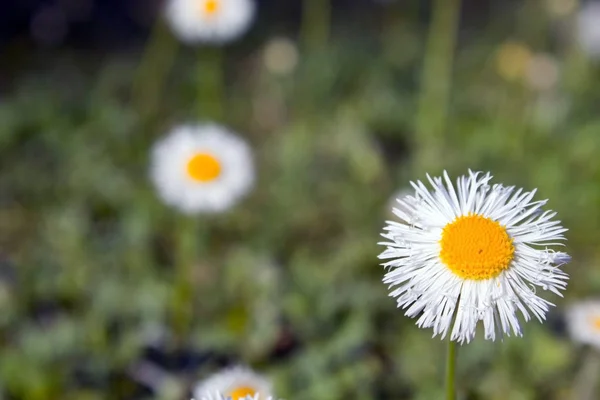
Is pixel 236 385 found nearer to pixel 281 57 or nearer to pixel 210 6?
pixel 210 6

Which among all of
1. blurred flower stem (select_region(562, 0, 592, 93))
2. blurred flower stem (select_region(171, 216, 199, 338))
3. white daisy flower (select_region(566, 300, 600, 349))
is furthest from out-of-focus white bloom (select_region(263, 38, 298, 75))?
white daisy flower (select_region(566, 300, 600, 349))

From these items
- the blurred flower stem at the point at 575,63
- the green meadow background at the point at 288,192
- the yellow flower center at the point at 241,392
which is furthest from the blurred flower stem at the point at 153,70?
the yellow flower center at the point at 241,392

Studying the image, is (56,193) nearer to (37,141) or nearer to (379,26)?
(37,141)

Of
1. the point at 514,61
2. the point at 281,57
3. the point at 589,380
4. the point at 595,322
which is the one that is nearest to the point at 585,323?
the point at 595,322

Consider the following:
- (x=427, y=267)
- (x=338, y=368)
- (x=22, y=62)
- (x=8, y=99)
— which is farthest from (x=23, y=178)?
(x=427, y=267)

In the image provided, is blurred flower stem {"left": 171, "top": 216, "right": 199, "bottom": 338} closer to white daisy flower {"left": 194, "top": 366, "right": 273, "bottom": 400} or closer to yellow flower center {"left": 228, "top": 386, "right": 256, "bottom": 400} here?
white daisy flower {"left": 194, "top": 366, "right": 273, "bottom": 400}
